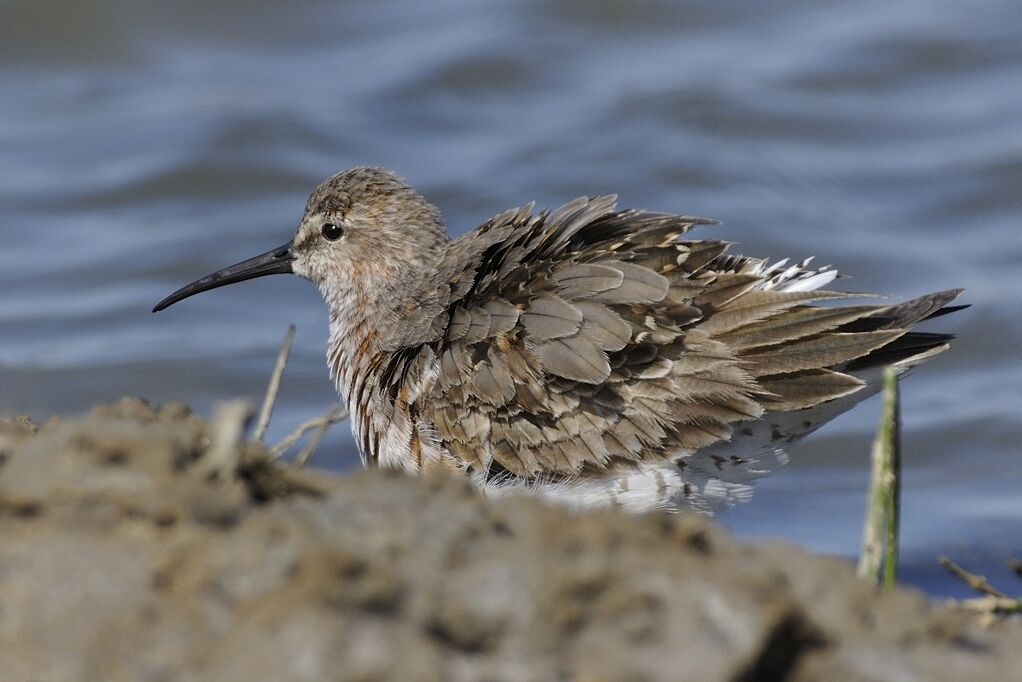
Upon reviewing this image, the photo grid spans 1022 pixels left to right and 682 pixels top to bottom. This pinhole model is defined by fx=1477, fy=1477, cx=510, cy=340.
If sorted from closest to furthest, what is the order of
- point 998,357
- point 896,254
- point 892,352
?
point 892,352 < point 998,357 < point 896,254

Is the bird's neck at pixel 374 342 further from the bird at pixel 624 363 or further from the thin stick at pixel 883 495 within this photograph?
the thin stick at pixel 883 495

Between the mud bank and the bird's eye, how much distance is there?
4610mm

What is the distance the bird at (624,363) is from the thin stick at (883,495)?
209cm

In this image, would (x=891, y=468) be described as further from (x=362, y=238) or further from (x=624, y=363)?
(x=362, y=238)

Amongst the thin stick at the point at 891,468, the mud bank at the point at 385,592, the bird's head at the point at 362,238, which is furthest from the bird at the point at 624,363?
the mud bank at the point at 385,592

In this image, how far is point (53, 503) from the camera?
288cm

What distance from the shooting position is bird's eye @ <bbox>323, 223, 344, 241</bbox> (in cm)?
756

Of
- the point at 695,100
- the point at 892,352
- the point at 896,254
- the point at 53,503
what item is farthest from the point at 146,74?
the point at 53,503

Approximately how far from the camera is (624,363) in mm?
5766

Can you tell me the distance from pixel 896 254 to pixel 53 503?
1022 centimetres

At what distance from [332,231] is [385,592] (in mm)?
5069

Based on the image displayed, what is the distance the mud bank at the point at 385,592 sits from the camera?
8.65 ft

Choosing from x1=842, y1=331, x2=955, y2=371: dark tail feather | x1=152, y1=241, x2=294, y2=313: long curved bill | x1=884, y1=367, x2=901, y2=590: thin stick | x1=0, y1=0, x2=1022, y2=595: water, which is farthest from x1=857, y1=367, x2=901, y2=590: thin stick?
x1=0, y1=0, x2=1022, y2=595: water

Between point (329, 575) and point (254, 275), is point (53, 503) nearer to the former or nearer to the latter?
point (329, 575)
